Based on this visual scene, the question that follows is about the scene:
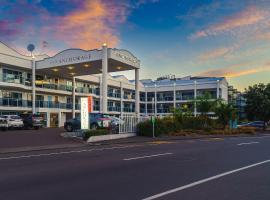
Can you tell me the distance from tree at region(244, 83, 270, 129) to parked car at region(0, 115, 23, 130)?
97.6 ft

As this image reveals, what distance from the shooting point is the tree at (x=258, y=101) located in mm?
43219

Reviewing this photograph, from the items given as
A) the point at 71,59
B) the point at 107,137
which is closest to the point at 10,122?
the point at 71,59

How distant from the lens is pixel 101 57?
1367 inches

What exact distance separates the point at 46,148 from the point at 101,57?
1777 cm

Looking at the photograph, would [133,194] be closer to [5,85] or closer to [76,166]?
[76,166]

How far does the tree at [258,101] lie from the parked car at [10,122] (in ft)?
97.6

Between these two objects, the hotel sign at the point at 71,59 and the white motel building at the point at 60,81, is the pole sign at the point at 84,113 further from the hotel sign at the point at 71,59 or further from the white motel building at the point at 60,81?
the hotel sign at the point at 71,59

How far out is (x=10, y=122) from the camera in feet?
106

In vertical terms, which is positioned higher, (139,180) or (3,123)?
(3,123)

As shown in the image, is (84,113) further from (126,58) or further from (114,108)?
(114,108)

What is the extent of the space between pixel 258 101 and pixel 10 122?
102 feet

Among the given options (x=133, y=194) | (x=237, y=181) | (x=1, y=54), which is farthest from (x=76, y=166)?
(x=1, y=54)

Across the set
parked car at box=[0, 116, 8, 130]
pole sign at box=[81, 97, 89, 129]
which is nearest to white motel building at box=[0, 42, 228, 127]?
parked car at box=[0, 116, 8, 130]

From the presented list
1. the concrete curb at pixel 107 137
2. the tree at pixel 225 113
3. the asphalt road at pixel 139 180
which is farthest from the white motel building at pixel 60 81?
the asphalt road at pixel 139 180
